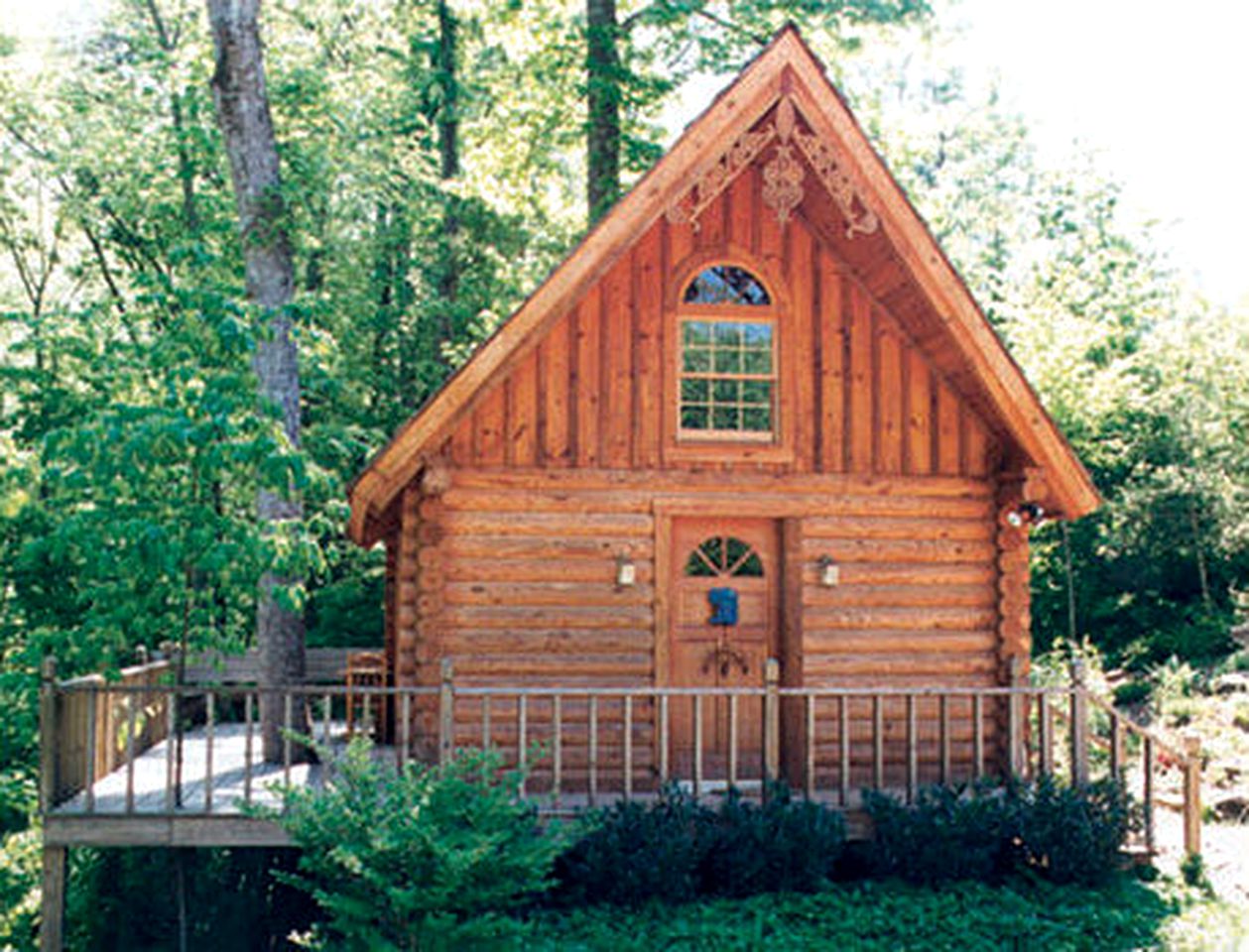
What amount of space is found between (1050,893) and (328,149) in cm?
1525

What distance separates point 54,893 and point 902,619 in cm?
796

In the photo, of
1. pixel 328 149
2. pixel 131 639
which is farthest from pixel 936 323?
pixel 328 149

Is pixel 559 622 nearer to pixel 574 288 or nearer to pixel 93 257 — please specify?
pixel 574 288

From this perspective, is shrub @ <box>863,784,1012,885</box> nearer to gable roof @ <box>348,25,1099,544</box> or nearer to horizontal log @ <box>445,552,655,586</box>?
horizontal log @ <box>445,552,655,586</box>

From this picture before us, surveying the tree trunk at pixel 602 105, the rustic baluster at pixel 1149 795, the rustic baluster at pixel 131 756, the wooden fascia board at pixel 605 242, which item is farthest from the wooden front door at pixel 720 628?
the tree trunk at pixel 602 105

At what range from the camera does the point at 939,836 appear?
1000cm

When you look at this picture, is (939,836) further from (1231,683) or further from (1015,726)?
(1231,683)

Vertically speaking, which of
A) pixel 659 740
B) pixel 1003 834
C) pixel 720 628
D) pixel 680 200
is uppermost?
pixel 680 200

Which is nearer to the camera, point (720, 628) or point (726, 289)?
point (720, 628)

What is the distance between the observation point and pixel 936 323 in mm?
11680

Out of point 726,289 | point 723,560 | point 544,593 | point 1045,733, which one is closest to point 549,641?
point 544,593

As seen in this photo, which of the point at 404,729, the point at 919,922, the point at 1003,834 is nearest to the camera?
the point at 919,922

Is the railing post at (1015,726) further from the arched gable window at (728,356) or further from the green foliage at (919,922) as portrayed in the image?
the arched gable window at (728,356)

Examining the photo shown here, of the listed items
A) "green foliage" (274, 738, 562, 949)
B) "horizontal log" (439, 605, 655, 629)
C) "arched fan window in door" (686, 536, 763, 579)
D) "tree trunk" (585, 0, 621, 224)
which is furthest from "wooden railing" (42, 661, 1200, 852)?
"tree trunk" (585, 0, 621, 224)
